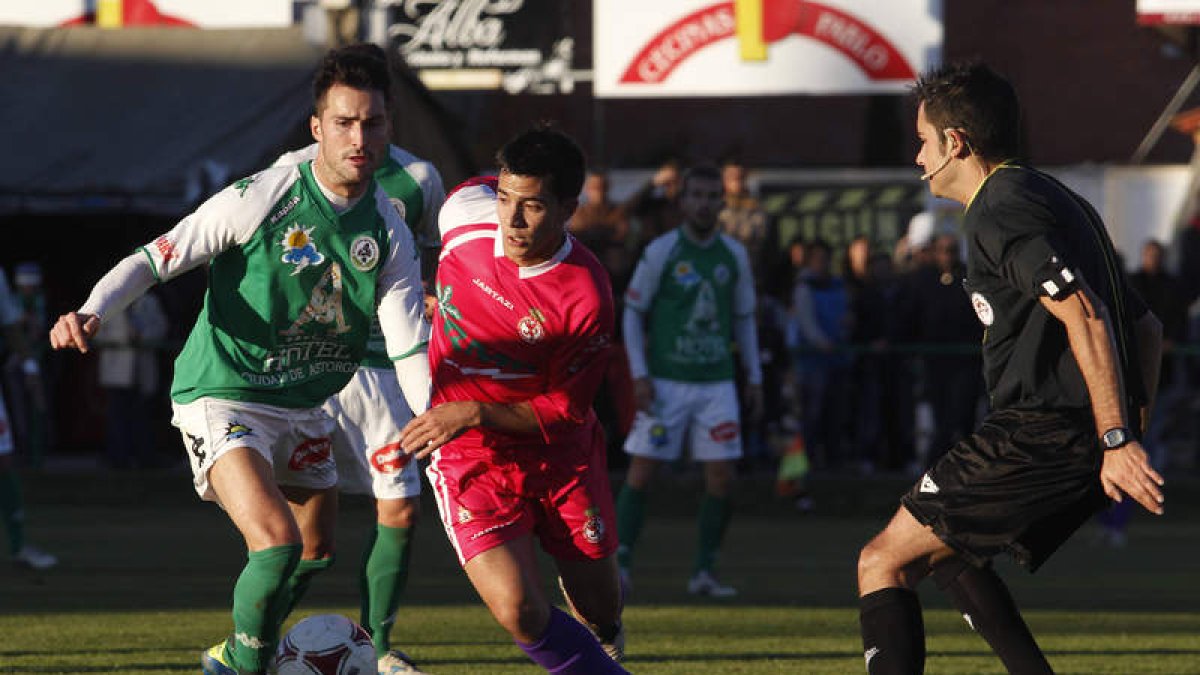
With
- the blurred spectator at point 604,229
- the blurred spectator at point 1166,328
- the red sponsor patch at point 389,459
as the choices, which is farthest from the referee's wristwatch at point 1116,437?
the blurred spectator at point 1166,328

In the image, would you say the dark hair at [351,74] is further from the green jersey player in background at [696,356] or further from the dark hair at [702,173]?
the green jersey player in background at [696,356]

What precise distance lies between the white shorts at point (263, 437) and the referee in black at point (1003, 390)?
2.13m

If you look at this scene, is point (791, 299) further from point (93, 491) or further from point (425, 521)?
point (93, 491)

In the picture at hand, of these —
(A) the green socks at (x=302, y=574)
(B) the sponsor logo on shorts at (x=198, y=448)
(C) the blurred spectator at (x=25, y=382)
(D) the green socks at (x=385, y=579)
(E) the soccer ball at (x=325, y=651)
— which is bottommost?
(C) the blurred spectator at (x=25, y=382)

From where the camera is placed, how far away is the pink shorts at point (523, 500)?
719 centimetres

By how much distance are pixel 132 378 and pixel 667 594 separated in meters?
7.44

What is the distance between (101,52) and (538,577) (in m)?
15.5

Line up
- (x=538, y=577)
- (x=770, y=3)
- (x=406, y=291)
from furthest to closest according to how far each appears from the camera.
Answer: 1. (x=770, y=3)
2. (x=406, y=291)
3. (x=538, y=577)

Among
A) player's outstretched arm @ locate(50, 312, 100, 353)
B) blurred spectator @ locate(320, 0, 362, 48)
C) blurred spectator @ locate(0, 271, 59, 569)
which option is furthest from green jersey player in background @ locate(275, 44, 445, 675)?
blurred spectator @ locate(320, 0, 362, 48)

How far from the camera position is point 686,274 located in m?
12.4

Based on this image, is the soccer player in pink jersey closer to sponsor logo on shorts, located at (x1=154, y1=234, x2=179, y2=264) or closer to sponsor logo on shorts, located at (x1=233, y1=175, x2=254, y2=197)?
sponsor logo on shorts, located at (x1=233, y1=175, x2=254, y2=197)

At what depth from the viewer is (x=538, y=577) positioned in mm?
7188

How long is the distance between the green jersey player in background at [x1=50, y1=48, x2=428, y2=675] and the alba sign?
16.7 metres

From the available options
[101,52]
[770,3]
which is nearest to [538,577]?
[101,52]
